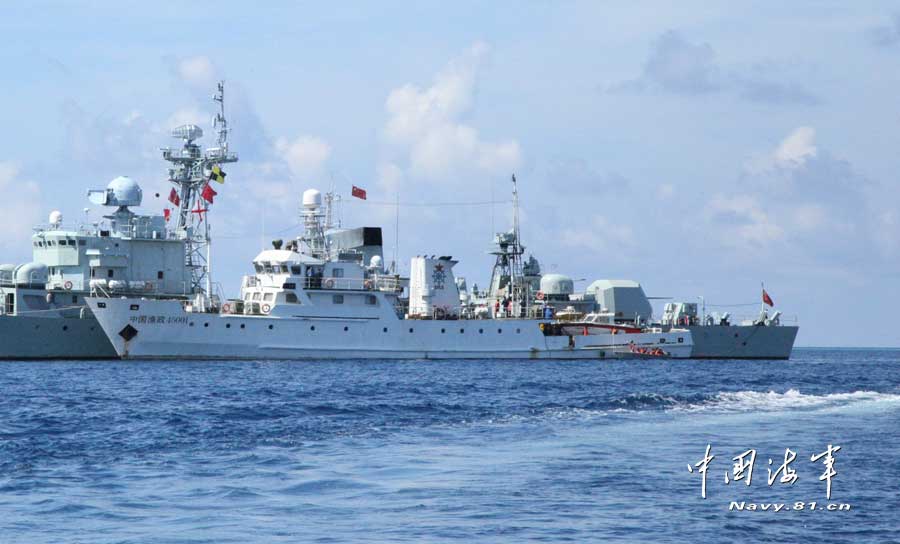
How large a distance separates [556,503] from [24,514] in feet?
23.1

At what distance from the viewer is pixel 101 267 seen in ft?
190

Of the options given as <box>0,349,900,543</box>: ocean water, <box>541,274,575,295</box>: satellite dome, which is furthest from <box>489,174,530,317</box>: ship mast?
<box>0,349,900,543</box>: ocean water

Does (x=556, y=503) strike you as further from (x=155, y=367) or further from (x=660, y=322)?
(x=660, y=322)

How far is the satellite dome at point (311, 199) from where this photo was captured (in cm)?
6062

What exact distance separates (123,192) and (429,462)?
43947mm

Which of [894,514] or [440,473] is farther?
[440,473]

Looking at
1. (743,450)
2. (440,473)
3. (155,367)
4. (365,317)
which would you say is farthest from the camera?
(365,317)

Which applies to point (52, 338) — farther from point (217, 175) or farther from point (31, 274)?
point (217, 175)

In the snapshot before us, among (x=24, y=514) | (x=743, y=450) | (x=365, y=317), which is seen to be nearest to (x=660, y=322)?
(x=365, y=317)

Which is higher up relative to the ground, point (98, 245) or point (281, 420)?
point (98, 245)

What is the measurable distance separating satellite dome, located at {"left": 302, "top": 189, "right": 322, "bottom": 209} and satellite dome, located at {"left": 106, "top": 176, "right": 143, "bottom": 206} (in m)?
8.53

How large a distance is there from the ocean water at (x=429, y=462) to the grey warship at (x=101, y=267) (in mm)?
16033

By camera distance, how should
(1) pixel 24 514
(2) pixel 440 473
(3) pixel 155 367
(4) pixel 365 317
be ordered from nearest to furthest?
1. (1) pixel 24 514
2. (2) pixel 440 473
3. (3) pixel 155 367
4. (4) pixel 365 317

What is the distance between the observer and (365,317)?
187 feet
